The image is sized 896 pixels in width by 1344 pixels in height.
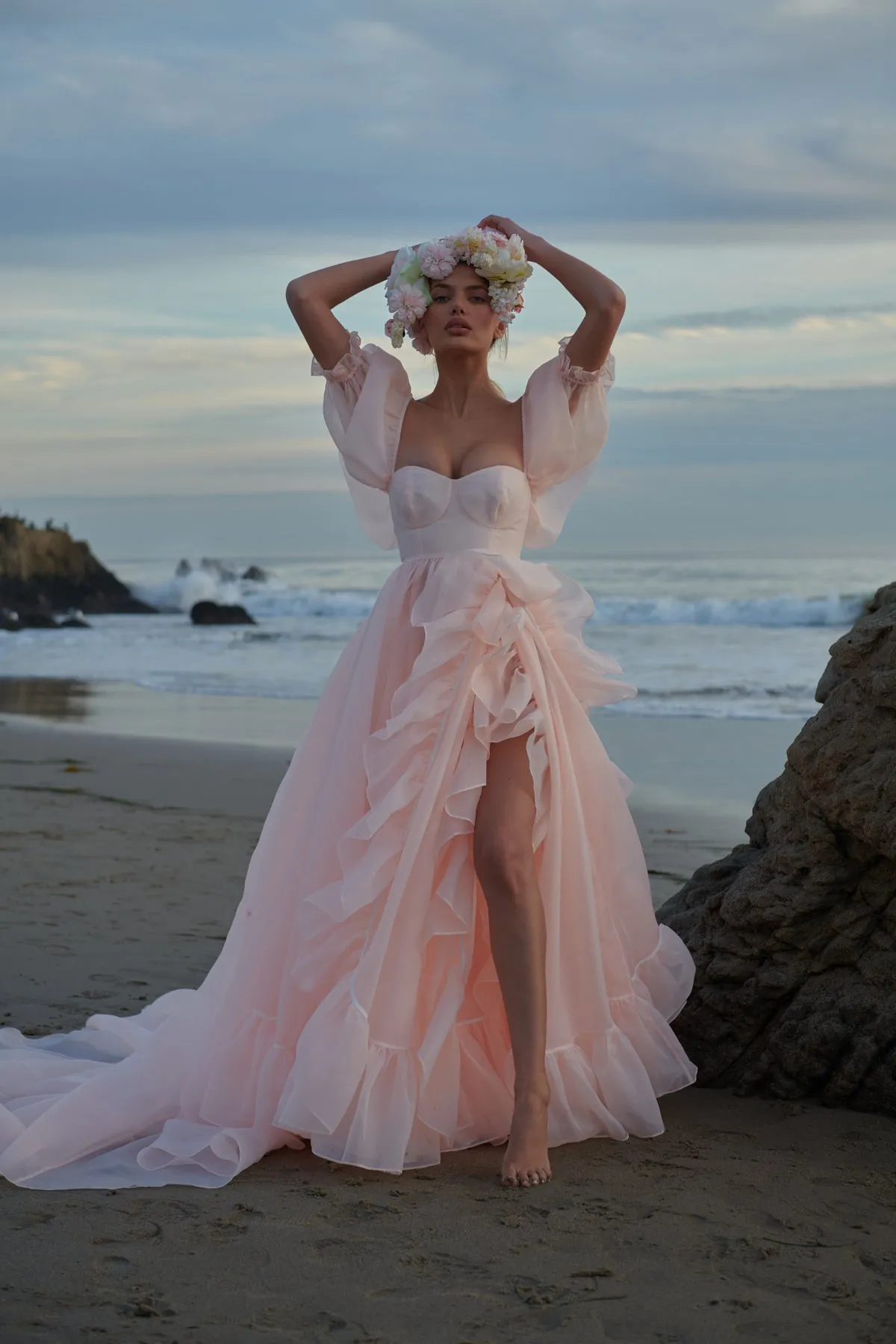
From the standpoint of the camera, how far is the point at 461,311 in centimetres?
405

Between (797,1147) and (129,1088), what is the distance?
5.53 feet

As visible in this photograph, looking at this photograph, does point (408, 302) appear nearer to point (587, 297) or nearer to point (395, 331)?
point (395, 331)

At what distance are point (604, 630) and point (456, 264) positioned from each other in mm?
17834

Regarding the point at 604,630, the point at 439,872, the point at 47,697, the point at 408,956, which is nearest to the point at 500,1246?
the point at 408,956

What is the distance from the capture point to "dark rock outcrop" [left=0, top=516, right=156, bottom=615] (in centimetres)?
2641

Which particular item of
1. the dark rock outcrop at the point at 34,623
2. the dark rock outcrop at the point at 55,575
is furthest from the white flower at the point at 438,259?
the dark rock outcrop at the point at 55,575

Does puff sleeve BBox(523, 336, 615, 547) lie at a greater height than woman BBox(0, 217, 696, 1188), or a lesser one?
greater

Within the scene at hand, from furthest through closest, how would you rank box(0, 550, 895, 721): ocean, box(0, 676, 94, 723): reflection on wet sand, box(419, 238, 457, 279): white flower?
box(0, 550, 895, 721): ocean
box(0, 676, 94, 723): reflection on wet sand
box(419, 238, 457, 279): white flower

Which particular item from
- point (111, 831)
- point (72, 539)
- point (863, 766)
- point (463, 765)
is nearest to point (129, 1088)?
point (463, 765)

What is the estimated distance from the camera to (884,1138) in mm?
3674

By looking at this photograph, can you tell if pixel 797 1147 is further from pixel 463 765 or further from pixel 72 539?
pixel 72 539

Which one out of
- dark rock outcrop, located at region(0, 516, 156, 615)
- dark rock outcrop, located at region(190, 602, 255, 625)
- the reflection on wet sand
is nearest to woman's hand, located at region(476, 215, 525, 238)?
the reflection on wet sand

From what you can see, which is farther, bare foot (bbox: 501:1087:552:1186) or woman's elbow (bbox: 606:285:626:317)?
woman's elbow (bbox: 606:285:626:317)

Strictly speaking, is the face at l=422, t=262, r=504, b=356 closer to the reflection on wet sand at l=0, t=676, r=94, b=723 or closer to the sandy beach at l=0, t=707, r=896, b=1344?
the sandy beach at l=0, t=707, r=896, b=1344
